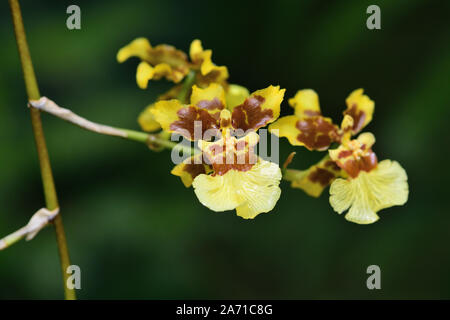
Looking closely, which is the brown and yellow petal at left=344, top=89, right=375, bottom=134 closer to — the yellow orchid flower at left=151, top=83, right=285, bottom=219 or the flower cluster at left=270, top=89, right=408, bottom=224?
the flower cluster at left=270, top=89, right=408, bottom=224

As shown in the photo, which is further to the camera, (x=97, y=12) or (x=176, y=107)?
(x=97, y=12)

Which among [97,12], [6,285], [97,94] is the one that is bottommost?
[6,285]

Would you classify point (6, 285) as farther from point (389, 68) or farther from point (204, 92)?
point (389, 68)

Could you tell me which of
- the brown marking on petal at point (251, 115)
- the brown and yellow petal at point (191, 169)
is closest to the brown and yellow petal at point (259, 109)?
the brown marking on petal at point (251, 115)

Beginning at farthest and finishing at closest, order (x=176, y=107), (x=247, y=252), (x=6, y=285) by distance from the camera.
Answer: (x=247, y=252)
(x=6, y=285)
(x=176, y=107)

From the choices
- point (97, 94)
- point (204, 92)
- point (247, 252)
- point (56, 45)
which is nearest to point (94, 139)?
point (97, 94)

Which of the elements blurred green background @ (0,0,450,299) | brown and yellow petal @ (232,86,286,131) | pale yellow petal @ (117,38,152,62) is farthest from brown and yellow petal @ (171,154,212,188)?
blurred green background @ (0,0,450,299)
